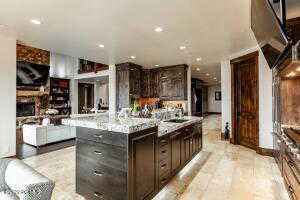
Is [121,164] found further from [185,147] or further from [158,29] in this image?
[158,29]

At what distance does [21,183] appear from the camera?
4.26 feet

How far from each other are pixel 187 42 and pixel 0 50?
417 centimetres

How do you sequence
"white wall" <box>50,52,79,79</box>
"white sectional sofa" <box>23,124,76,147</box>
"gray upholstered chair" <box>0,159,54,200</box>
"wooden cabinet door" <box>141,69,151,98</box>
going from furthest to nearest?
"white wall" <box>50,52,79,79</box> < "wooden cabinet door" <box>141,69,151,98</box> < "white sectional sofa" <box>23,124,76,147</box> < "gray upholstered chair" <box>0,159,54,200</box>

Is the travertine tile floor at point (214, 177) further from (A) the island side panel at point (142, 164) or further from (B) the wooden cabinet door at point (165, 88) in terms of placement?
(B) the wooden cabinet door at point (165, 88)

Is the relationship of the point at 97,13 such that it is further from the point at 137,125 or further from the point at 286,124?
the point at 286,124

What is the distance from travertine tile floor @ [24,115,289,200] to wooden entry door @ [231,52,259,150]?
0.67 m

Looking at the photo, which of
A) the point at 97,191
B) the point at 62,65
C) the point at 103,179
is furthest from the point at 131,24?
the point at 62,65

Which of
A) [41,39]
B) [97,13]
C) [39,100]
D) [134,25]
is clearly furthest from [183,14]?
[39,100]

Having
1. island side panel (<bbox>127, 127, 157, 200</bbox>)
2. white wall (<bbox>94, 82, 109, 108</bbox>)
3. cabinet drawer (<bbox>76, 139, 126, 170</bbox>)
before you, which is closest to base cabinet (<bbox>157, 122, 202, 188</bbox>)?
island side panel (<bbox>127, 127, 157, 200</bbox>)

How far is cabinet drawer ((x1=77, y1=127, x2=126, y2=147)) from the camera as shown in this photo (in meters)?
1.88

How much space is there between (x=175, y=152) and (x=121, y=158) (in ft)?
4.09

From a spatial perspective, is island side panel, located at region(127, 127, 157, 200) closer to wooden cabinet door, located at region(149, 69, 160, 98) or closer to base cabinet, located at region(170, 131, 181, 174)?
base cabinet, located at region(170, 131, 181, 174)

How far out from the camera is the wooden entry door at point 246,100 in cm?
464

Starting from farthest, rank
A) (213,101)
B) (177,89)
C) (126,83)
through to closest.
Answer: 1. (213,101)
2. (177,89)
3. (126,83)
